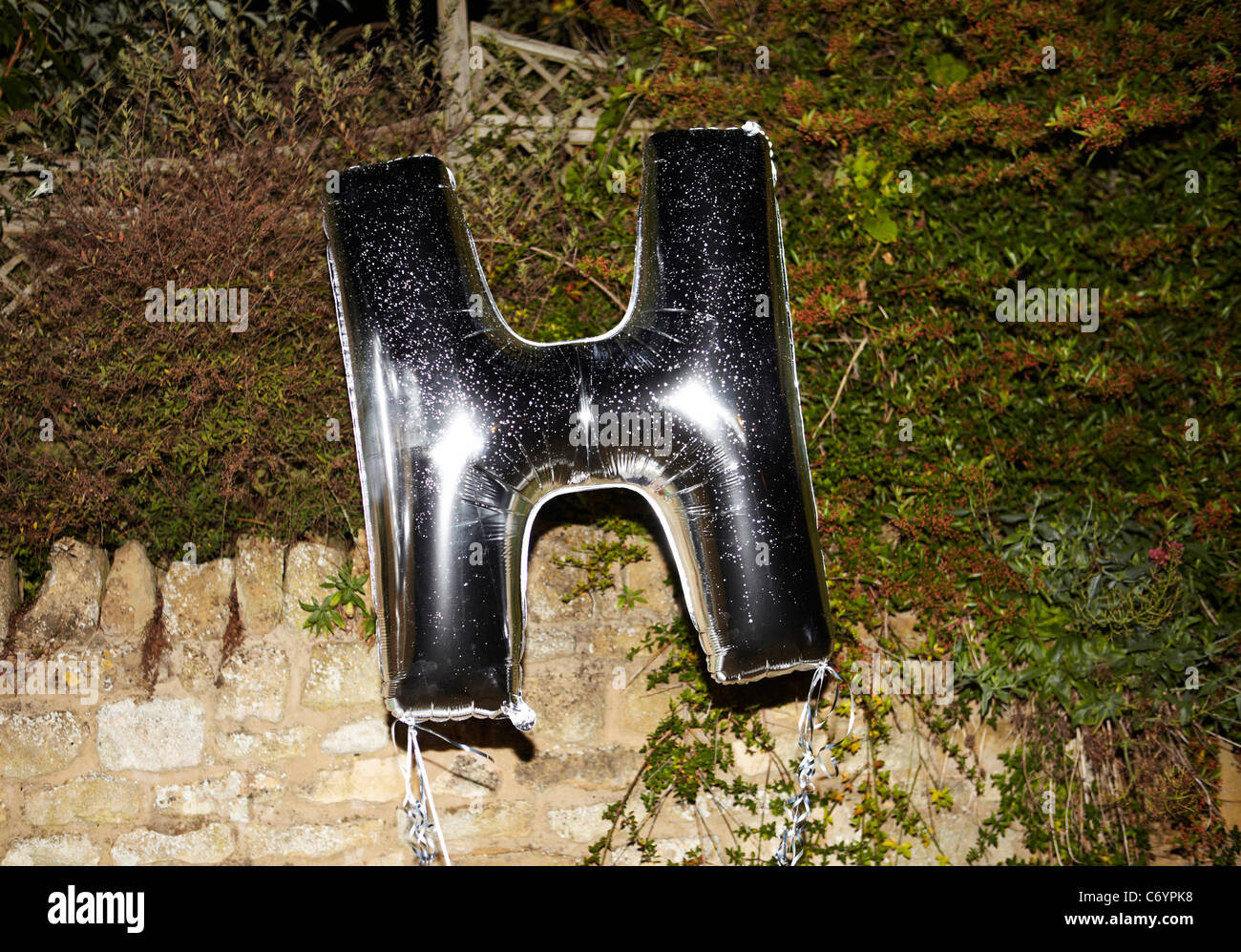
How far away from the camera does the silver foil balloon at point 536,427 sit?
2.01m

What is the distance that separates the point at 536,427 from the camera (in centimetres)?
201

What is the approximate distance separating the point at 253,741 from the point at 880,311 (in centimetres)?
219

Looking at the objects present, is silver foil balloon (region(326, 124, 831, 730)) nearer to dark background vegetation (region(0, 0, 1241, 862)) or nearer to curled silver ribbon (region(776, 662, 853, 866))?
curled silver ribbon (region(776, 662, 853, 866))

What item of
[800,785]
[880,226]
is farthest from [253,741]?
[880,226]

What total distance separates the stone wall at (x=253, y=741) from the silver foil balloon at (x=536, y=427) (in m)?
0.65

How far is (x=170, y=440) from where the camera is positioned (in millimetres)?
2732

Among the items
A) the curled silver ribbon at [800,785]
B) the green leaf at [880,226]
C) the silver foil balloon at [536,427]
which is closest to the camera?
the silver foil balloon at [536,427]

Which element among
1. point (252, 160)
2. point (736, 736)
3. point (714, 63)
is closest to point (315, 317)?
point (252, 160)

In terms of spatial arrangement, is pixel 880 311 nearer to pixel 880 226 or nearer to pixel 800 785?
pixel 880 226

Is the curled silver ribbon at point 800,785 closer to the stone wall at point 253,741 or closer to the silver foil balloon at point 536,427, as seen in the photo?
→ the stone wall at point 253,741

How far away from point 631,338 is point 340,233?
25.9 inches

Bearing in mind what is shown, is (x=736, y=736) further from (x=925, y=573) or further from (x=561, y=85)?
→ (x=561, y=85)

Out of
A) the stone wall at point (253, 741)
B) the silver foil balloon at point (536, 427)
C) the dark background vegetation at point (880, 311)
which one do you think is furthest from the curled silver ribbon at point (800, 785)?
the silver foil balloon at point (536, 427)
